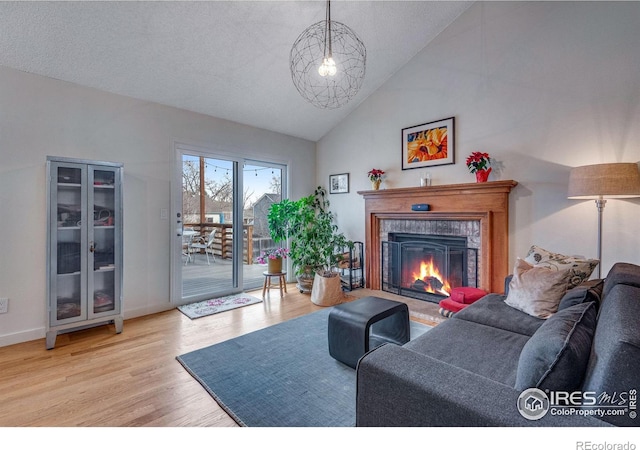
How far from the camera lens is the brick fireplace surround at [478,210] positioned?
3.07 meters

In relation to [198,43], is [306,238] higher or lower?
lower

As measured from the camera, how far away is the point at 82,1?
223cm

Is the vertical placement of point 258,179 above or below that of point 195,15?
below

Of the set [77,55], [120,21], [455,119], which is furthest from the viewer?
[455,119]

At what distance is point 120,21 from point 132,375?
2.74 meters

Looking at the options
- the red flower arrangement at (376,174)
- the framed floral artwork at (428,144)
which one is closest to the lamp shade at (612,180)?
the framed floral artwork at (428,144)

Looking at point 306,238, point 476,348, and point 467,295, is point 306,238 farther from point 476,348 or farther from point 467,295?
point 476,348

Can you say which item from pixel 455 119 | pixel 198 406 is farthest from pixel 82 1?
pixel 455 119

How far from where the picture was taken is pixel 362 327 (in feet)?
6.72

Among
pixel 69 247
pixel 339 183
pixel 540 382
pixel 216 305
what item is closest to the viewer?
pixel 540 382

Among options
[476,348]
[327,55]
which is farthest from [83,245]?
[476,348]

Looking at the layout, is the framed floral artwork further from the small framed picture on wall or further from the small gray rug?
the small gray rug

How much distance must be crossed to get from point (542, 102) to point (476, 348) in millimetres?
2507

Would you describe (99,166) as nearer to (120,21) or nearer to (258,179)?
(120,21)
